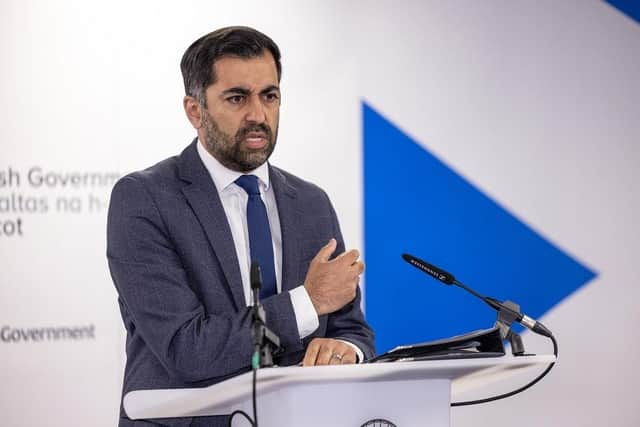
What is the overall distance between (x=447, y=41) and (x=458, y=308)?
1.29 metres

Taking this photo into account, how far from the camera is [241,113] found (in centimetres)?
268

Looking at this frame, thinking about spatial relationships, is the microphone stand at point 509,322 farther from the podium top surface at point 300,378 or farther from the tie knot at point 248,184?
the tie knot at point 248,184

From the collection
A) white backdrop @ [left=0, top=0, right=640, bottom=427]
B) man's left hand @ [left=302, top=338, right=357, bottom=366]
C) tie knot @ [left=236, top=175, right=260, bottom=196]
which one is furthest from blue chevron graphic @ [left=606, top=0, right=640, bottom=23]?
man's left hand @ [left=302, top=338, right=357, bottom=366]

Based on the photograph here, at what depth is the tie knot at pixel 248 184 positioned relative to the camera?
264 centimetres

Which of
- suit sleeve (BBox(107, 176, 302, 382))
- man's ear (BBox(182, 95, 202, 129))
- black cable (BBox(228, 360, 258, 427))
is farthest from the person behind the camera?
man's ear (BBox(182, 95, 202, 129))

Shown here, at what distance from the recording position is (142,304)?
235 cm

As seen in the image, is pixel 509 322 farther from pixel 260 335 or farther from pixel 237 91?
pixel 237 91

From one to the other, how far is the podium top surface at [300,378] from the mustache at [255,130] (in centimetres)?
90

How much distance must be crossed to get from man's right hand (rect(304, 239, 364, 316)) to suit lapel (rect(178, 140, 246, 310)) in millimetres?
237

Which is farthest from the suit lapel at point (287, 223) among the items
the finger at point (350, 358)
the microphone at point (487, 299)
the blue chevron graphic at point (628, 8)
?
the blue chevron graphic at point (628, 8)

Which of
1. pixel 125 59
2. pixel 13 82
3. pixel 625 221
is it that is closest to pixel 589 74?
pixel 625 221

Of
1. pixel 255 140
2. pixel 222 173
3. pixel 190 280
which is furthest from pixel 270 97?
pixel 190 280

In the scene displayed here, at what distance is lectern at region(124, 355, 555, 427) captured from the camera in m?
1.71

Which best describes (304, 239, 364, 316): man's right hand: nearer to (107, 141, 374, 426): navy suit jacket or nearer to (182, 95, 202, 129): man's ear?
(107, 141, 374, 426): navy suit jacket
